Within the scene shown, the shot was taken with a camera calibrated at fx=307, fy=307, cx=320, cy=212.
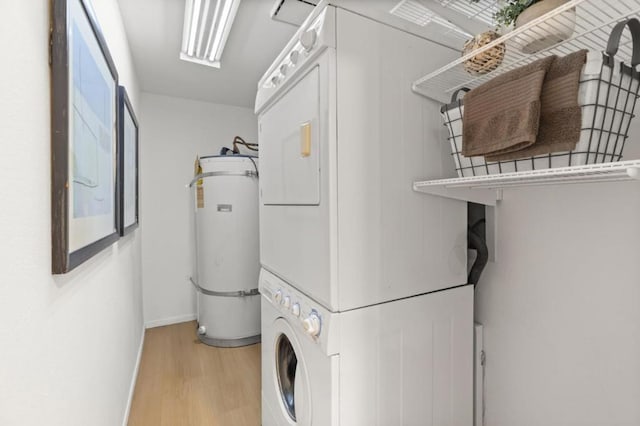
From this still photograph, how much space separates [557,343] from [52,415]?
1.55 meters

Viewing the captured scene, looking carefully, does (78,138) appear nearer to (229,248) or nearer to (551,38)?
(551,38)

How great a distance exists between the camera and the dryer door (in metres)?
1.05

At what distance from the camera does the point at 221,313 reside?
106 inches

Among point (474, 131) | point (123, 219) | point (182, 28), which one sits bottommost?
point (123, 219)

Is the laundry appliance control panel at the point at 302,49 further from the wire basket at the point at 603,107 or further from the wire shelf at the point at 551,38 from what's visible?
the wire basket at the point at 603,107

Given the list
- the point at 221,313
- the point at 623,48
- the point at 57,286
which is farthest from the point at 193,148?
the point at 623,48

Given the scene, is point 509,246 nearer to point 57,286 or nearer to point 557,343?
point 557,343

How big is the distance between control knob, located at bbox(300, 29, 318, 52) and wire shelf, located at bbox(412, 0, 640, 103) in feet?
1.25

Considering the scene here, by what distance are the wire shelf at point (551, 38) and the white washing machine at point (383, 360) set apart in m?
0.78

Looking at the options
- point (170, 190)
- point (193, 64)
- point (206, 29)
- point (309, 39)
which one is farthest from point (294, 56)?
point (170, 190)

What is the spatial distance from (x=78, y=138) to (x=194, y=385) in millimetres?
1912

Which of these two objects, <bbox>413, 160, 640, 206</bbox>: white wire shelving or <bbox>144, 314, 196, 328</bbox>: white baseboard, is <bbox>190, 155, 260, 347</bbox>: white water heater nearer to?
<bbox>144, 314, 196, 328</bbox>: white baseboard

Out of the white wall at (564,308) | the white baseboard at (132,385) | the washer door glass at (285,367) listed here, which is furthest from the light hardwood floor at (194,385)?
the white wall at (564,308)


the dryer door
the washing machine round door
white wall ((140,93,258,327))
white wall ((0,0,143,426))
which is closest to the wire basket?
the dryer door
